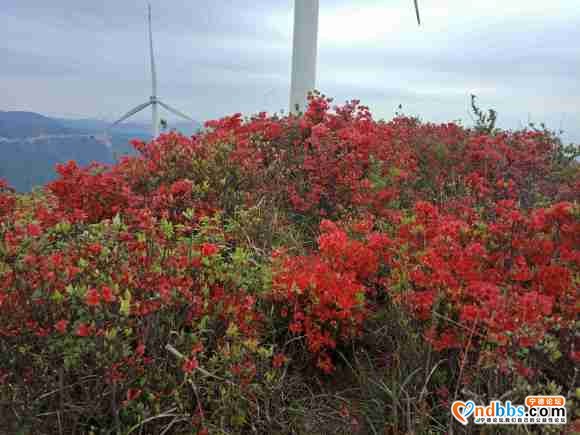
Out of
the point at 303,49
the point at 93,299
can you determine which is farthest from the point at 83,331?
the point at 303,49

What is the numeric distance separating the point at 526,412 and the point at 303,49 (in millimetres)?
7695

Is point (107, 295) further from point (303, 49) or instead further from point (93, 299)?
point (303, 49)

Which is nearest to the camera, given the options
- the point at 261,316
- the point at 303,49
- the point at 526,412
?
the point at 526,412

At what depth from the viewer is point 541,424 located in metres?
2.60

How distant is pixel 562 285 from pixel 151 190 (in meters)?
A: 3.55

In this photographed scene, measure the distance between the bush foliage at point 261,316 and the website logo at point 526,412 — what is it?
70 millimetres

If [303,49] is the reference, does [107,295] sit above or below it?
below

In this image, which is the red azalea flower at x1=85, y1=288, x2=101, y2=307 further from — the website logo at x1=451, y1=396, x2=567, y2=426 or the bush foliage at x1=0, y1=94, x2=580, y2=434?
the website logo at x1=451, y1=396, x2=567, y2=426

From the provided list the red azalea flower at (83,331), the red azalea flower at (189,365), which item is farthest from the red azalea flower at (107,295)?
the red azalea flower at (189,365)

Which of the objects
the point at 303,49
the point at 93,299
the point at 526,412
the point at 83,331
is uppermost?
the point at 303,49

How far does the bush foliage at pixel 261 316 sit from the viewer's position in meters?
2.73

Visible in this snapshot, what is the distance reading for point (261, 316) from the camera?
3541 millimetres

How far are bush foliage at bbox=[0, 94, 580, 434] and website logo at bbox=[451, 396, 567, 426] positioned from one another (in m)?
0.07

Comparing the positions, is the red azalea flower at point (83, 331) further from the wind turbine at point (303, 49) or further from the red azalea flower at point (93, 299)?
the wind turbine at point (303, 49)
